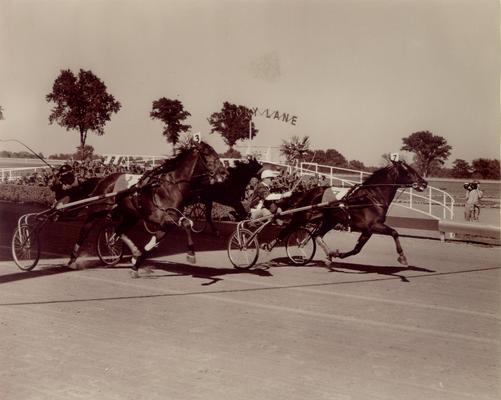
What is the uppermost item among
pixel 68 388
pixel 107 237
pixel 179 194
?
pixel 179 194

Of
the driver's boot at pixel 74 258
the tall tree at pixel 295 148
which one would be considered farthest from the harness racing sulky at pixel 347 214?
the tall tree at pixel 295 148

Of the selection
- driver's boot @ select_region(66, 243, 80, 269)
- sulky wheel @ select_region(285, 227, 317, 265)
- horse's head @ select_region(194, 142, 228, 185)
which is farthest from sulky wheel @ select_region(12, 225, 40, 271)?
sulky wheel @ select_region(285, 227, 317, 265)

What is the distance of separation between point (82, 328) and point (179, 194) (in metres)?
4.16

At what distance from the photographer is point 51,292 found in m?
9.70

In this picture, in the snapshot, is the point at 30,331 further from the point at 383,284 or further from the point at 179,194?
the point at 383,284

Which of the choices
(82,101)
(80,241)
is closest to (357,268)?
(80,241)

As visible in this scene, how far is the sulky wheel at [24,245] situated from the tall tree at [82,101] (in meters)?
26.5

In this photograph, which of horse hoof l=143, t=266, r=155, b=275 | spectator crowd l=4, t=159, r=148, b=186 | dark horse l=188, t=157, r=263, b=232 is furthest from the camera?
spectator crowd l=4, t=159, r=148, b=186

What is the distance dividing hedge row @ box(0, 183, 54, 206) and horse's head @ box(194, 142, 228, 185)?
1707 centimetres

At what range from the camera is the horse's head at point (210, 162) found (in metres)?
11.5

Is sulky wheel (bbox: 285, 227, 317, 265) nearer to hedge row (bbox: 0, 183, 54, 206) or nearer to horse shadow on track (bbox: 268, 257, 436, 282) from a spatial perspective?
horse shadow on track (bbox: 268, 257, 436, 282)

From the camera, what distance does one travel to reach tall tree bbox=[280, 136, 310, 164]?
29906 millimetres

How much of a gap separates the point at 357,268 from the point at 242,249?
7.76 feet

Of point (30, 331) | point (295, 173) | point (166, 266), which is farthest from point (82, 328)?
point (295, 173)
